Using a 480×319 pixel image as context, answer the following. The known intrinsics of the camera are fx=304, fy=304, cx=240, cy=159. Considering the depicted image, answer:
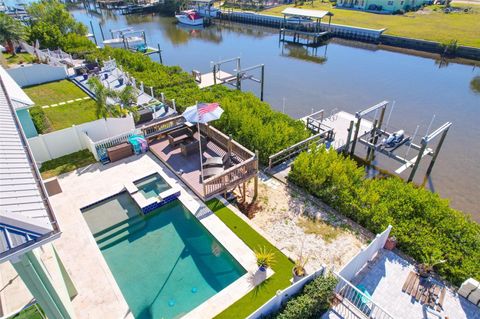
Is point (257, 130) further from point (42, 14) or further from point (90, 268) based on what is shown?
point (42, 14)

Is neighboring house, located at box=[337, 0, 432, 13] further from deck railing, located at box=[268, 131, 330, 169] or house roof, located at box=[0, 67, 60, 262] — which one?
house roof, located at box=[0, 67, 60, 262]

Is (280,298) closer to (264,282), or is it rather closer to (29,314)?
(264,282)

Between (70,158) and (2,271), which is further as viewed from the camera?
(70,158)

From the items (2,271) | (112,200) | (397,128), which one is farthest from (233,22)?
(2,271)

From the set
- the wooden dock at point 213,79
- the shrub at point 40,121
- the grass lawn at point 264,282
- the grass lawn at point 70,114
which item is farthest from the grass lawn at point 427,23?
the shrub at point 40,121

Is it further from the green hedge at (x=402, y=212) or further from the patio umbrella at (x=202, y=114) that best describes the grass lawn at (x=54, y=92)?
the green hedge at (x=402, y=212)
